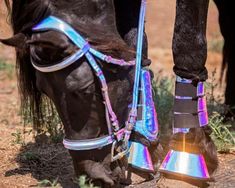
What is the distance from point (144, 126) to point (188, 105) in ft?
0.63

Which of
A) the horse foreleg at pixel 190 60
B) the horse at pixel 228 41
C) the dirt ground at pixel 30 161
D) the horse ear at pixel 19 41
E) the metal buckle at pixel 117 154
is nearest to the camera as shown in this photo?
the horse ear at pixel 19 41

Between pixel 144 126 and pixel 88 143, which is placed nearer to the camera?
pixel 88 143

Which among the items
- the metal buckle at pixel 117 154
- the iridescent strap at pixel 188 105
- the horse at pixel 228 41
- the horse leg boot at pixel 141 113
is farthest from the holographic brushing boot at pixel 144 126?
the horse at pixel 228 41

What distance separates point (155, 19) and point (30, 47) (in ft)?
19.3

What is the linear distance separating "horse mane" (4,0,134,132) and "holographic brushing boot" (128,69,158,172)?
10.2 inches

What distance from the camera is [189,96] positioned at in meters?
2.53

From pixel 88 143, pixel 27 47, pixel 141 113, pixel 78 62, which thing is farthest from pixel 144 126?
pixel 27 47

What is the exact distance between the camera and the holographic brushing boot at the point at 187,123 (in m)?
2.54

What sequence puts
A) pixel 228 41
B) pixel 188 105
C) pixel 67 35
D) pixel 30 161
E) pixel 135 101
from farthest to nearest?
pixel 228 41, pixel 30 161, pixel 188 105, pixel 135 101, pixel 67 35

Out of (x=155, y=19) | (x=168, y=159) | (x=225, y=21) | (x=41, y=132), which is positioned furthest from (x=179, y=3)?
(x=155, y=19)

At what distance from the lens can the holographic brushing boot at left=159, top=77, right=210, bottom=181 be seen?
2537 mm

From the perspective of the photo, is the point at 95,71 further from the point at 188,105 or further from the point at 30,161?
the point at 30,161

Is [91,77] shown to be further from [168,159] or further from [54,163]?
[54,163]

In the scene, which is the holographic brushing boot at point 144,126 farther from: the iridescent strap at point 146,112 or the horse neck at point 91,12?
the horse neck at point 91,12
